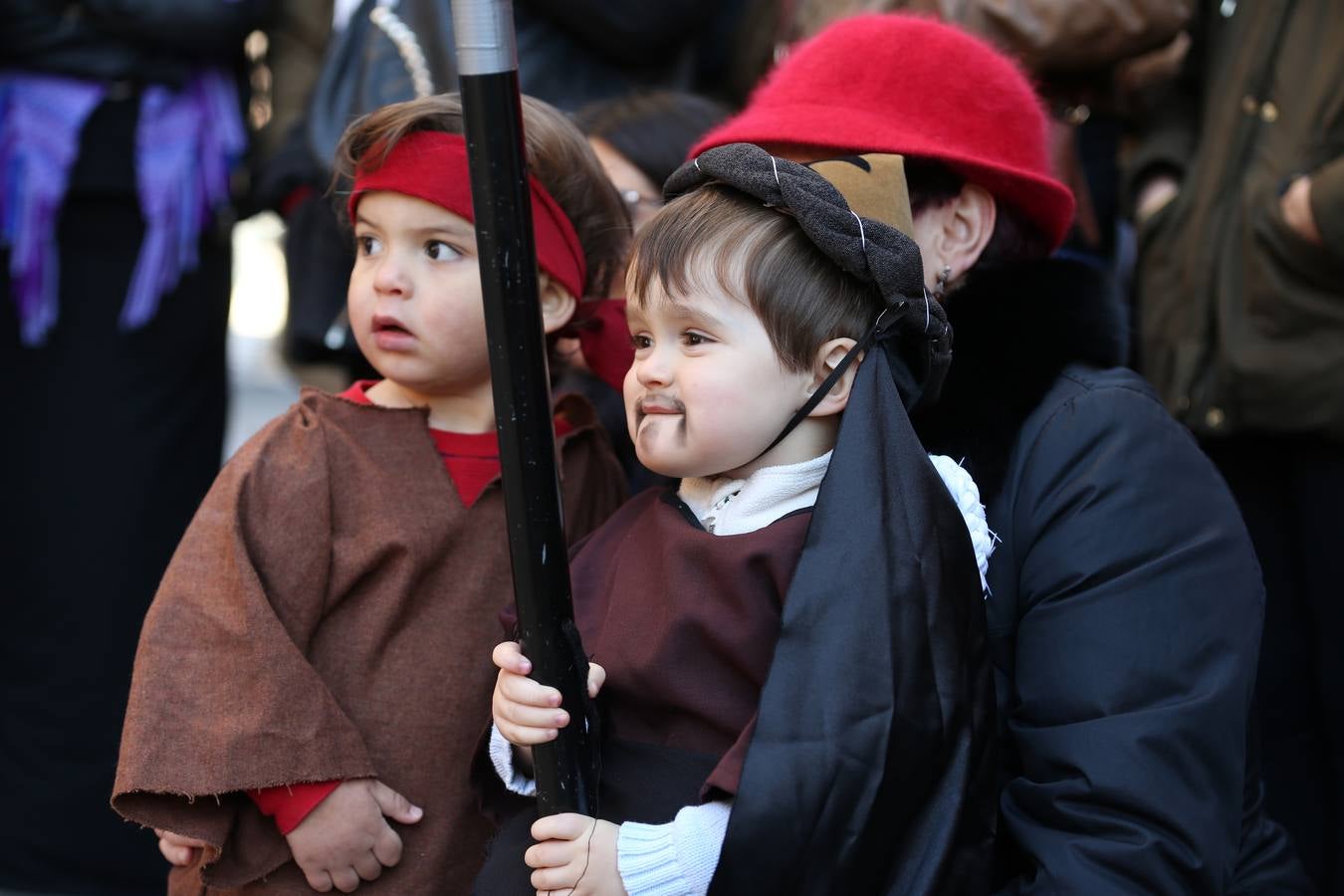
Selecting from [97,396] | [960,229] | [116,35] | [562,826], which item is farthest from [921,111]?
[97,396]

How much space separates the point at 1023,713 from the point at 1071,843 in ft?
0.54

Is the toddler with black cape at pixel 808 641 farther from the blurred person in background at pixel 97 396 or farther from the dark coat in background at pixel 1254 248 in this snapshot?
the blurred person in background at pixel 97 396

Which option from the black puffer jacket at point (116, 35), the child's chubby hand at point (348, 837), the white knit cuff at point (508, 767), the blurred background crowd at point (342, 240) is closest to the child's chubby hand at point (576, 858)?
the white knit cuff at point (508, 767)

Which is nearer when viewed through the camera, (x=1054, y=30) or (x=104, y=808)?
(x=1054, y=30)

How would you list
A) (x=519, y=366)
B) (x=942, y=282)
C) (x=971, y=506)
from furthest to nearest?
(x=942, y=282) < (x=971, y=506) < (x=519, y=366)

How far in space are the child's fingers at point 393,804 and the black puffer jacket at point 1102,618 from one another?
2.41ft

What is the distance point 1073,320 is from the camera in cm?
204

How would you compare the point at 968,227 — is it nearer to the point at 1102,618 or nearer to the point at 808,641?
the point at 1102,618

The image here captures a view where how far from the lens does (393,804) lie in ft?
6.42

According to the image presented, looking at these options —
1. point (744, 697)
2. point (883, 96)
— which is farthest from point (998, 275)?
point (744, 697)

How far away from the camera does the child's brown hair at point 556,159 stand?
81.7 inches

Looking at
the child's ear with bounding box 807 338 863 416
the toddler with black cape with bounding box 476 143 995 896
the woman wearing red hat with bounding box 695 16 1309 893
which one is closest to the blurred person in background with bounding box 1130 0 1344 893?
the woman wearing red hat with bounding box 695 16 1309 893

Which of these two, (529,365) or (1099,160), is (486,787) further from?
(1099,160)

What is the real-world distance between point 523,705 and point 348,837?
0.50 meters
